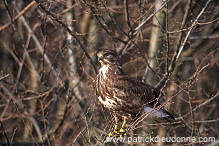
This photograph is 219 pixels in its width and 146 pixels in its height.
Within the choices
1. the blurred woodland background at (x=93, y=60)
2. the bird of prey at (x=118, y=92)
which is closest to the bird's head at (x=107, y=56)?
the bird of prey at (x=118, y=92)

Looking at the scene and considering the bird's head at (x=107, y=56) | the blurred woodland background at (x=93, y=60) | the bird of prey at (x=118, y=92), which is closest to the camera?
the bird of prey at (x=118, y=92)

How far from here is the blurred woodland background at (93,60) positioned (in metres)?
7.17

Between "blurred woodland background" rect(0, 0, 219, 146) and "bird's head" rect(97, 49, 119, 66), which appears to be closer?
"bird's head" rect(97, 49, 119, 66)

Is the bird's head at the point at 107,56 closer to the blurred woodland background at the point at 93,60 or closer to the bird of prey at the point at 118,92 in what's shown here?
the bird of prey at the point at 118,92

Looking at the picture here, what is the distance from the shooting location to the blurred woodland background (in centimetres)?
717

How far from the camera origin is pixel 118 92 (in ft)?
20.7

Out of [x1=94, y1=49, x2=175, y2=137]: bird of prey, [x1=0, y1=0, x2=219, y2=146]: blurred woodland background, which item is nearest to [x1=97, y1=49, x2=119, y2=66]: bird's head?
[x1=94, y1=49, x2=175, y2=137]: bird of prey

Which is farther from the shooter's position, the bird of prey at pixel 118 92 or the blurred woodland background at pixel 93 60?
the blurred woodland background at pixel 93 60

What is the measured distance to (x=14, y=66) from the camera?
42.2 feet

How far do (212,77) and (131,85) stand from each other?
6963 millimetres

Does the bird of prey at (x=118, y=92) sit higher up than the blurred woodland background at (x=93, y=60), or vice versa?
the blurred woodland background at (x=93, y=60)

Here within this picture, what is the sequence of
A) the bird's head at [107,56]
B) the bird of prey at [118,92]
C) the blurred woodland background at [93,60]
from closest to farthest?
the bird of prey at [118,92] < the bird's head at [107,56] < the blurred woodland background at [93,60]

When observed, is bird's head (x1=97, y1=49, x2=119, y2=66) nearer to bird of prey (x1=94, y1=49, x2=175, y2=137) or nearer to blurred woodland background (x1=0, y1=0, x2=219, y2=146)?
bird of prey (x1=94, y1=49, x2=175, y2=137)

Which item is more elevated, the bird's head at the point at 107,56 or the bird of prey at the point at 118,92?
the bird's head at the point at 107,56
